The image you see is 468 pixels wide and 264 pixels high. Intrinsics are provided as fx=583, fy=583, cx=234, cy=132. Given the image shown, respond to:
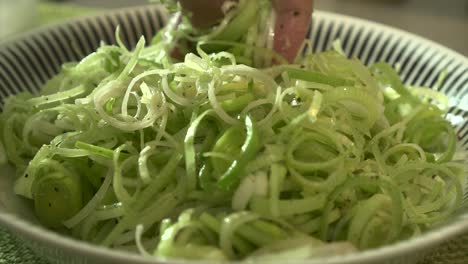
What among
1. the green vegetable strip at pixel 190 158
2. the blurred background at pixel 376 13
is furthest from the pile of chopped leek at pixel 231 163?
the blurred background at pixel 376 13

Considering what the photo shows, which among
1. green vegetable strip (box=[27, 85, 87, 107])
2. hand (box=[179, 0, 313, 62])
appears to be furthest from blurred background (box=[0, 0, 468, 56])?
hand (box=[179, 0, 313, 62])

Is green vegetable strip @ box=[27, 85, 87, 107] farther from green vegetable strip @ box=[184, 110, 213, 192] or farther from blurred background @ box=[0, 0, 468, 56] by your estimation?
blurred background @ box=[0, 0, 468, 56]

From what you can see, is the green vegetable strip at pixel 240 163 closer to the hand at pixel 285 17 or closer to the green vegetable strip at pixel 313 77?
the green vegetable strip at pixel 313 77

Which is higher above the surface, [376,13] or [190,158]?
[190,158]

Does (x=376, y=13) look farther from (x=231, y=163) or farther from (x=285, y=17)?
(x=231, y=163)

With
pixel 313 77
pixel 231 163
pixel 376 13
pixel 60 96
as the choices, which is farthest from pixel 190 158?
pixel 376 13

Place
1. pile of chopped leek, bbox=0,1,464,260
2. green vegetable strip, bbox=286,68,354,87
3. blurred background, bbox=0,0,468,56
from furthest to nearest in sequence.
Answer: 1. blurred background, bbox=0,0,468,56
2. green vegetable strip, bbox=286,68,354,87
3. pile of chopped leek, bbox=0,1,464,260

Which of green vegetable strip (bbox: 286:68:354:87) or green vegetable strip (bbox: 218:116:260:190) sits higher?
green vegetable strip (bbox: 286:68:354:87)
